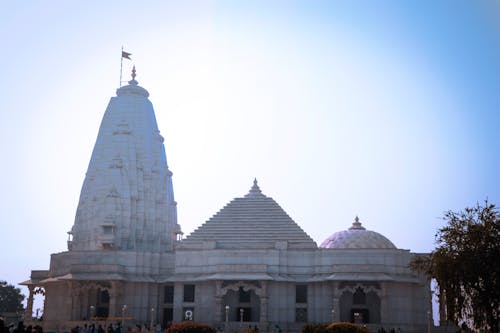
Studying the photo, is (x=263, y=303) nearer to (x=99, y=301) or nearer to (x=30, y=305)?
(x=99, y=301)

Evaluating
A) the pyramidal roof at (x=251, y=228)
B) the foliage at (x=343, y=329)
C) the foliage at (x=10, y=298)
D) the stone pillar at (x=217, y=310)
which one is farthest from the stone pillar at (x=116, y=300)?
Result: the foliage at (x=10, y=298)

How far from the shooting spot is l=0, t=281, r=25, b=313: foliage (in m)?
90.3

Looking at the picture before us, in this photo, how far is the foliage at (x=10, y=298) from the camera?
90.3 meters

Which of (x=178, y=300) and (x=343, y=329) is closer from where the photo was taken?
(x=343, y=329)

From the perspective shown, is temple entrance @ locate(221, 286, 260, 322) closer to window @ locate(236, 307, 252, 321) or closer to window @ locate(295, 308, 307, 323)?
window @ locate(236, 307, 252, 321)

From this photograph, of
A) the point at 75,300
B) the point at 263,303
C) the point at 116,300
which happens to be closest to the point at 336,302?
the point at 263,303

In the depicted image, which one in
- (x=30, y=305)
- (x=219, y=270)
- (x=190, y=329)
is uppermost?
(x=219, y=270)

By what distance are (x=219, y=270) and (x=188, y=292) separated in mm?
4054

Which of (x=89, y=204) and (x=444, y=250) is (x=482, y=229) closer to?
(x=444, y=250)

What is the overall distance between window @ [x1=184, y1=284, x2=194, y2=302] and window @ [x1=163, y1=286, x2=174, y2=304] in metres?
2.60

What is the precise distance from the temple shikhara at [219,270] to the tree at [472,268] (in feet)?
63.0

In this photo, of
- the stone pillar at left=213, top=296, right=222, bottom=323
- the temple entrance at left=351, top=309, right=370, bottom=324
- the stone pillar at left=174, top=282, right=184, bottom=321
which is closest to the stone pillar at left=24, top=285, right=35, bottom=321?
the stone pillar at left=174, top=282, right=184, bottom=321

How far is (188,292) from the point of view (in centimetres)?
6206

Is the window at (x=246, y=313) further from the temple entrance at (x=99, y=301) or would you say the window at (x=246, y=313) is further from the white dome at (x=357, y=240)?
the temple entrance at (x=99, y=301)
